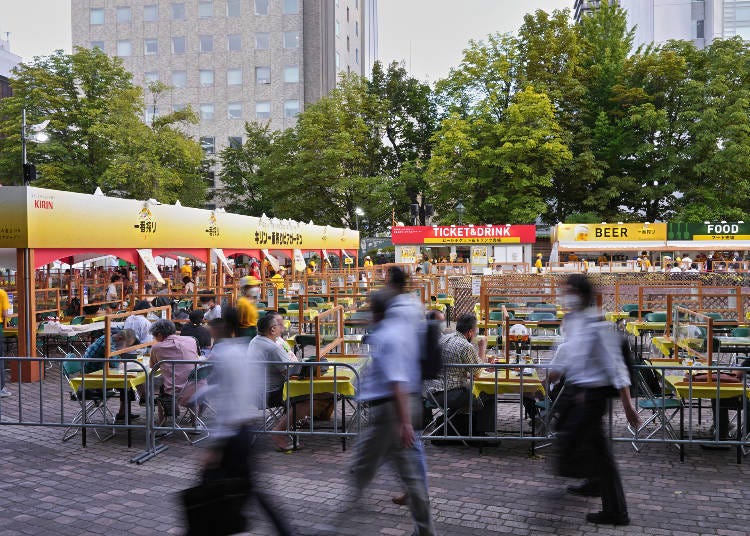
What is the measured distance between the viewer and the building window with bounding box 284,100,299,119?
2569 inches

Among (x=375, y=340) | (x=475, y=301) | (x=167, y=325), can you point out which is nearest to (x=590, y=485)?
(x=375, y=340)

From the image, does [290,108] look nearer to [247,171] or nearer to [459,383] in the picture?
[247,171]

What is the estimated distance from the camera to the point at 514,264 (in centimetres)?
Answer: 3719

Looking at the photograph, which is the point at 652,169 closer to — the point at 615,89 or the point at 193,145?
the point at 615,89

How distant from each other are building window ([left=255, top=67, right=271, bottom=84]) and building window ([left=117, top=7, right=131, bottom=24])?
13956 mm

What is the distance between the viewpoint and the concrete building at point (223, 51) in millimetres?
65500

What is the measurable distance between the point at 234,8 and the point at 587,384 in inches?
2668

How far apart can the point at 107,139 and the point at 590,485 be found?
4210 cm

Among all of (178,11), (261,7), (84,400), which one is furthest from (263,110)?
(84,400)

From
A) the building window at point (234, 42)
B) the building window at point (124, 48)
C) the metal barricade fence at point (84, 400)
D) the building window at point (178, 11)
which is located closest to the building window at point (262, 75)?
the building window at point (234, 42)

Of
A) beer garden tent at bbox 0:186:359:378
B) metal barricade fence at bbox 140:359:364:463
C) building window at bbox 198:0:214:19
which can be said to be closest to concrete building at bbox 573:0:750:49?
building window at bbox 198:0:214:19

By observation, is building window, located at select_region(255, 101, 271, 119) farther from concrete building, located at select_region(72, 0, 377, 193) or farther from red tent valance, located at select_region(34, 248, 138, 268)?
red tent valance, located at select_region(34, 248, 138, 268)

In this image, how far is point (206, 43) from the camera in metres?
66.8

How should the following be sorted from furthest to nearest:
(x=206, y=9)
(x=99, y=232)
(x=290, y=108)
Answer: (x=206, y=9), (x=290, y=108), (x=99, y=232)
